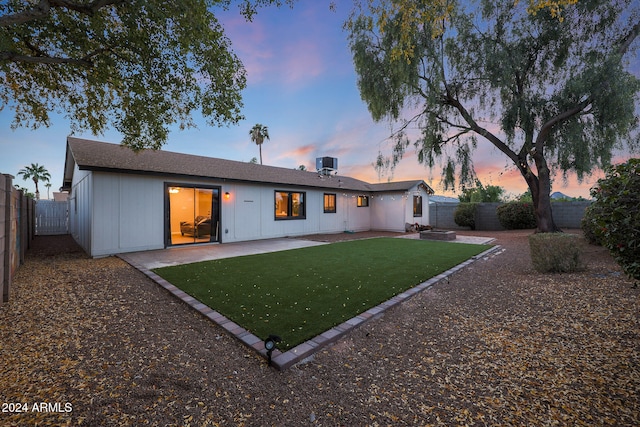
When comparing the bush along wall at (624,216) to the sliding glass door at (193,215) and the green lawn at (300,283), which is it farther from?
the sliding glass door at (193,215)

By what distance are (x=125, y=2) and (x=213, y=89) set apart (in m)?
1.91

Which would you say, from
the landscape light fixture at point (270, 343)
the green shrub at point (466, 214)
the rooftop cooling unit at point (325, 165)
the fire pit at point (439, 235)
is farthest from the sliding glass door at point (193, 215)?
the green shrub at point (466, 214)

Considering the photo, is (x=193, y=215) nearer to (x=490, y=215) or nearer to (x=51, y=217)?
(x=51, y=217)

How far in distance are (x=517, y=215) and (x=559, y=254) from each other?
1114cm

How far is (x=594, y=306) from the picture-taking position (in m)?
3.54

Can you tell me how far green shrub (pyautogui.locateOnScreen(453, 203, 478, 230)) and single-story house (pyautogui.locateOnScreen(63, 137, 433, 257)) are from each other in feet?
9.04

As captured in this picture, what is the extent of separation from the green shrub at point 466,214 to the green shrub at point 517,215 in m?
1.56

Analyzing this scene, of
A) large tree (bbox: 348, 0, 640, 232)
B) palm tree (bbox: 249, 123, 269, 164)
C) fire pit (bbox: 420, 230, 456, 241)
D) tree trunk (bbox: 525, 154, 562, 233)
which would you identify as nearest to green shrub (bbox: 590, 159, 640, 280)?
large tree (bbox: 348, 0, 640, 232)

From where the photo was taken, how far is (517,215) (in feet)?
47.6

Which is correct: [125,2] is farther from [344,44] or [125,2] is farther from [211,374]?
[344,44]

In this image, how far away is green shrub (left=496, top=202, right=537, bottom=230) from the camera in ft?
46.9

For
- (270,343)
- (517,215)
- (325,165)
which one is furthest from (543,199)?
(270,343)

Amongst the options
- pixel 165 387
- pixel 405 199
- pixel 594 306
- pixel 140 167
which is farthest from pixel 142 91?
pixel 405 199

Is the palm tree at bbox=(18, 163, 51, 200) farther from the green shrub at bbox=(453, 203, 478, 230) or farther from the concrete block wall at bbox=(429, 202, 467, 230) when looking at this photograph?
the green shrub at bbox=(453, 203, 478, 230)
